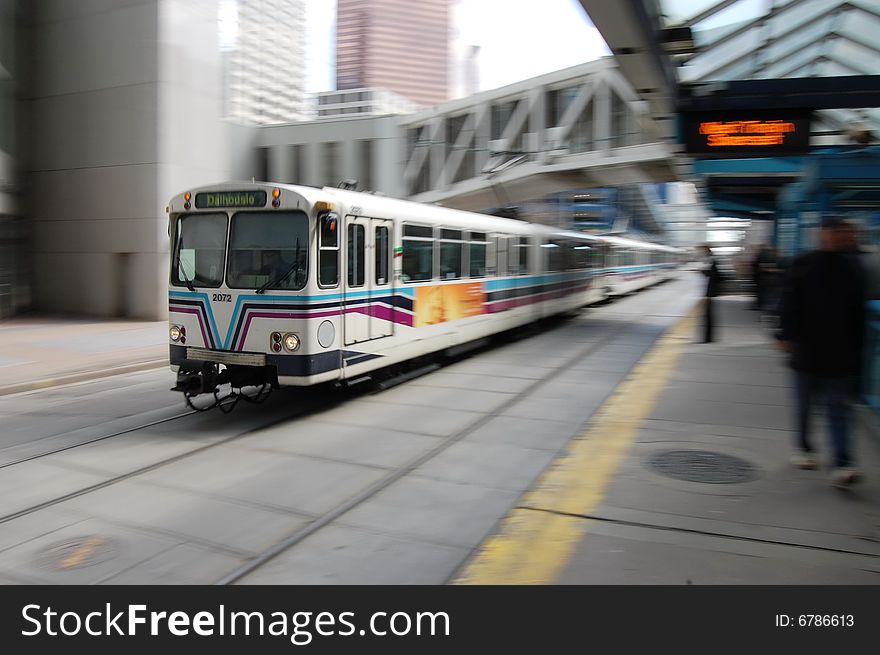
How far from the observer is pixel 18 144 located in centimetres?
2219

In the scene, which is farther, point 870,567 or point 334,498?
point 334,498

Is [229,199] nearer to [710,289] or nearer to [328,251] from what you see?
[328,251]

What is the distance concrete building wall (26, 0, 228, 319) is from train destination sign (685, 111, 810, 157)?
15.1 metres

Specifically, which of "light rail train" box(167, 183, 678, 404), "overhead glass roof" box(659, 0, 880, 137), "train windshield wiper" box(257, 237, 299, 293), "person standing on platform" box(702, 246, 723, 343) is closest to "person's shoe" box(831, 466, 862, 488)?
"overhead glass roof" box(659, 0, 880, 137)

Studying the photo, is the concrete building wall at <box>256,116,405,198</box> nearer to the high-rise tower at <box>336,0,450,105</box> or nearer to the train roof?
the train roof

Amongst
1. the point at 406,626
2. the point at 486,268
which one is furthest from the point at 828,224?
the point at 486,268

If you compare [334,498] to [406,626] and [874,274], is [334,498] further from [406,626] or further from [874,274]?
[874,274]

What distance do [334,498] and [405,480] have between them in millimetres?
685

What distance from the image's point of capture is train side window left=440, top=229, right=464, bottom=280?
11820mm

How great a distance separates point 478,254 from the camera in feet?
44.5

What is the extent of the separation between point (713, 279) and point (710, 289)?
0.25 m

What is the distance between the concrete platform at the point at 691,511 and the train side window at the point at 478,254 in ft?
17.8

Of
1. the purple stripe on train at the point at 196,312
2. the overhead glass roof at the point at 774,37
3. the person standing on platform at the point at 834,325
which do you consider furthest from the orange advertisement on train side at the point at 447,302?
the person standing on platform at the point at 834,325

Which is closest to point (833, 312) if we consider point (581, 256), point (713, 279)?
point (713, 279)
